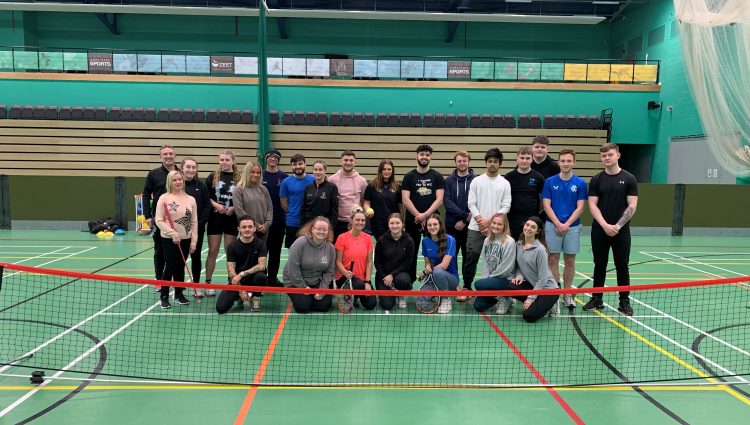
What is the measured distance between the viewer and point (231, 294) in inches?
260

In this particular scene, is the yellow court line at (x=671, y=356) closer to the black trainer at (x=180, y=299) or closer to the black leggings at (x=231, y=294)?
the black leggings at (x=231, y=294)

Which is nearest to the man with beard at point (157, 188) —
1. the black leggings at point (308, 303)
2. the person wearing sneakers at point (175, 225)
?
the person wearing sneakers at point (175, 225)

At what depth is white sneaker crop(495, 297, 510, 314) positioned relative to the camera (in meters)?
6.75

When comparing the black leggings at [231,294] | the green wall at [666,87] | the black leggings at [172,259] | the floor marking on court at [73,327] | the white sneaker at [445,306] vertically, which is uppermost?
the green wall at [666,87]

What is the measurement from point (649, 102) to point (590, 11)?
683 centimetres

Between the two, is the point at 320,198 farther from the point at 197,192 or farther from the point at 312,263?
the point at 197,192

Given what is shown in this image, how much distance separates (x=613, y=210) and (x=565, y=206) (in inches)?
22.6

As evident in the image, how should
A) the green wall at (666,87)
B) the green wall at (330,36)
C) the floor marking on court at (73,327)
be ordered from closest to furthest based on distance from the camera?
the floor marking on court at (73,327), the green wall at (666,87), the green wall at (330,36)

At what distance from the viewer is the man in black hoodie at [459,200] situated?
7191 millimetres

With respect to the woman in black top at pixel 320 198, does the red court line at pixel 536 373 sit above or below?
below

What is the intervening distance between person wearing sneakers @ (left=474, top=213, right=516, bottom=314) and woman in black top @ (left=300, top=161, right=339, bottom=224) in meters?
2.13

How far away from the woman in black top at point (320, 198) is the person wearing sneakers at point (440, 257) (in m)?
1.32

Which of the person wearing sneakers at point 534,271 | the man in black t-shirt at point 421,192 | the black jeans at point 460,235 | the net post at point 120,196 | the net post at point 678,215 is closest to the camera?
the person wearing sneakers at point 534,271

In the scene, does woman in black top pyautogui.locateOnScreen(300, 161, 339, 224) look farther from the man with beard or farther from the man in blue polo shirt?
the man with beard
